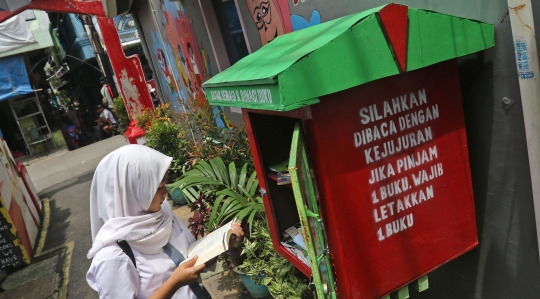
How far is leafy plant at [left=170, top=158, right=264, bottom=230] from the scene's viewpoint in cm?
295

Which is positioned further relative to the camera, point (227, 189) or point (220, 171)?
point (220, 171)

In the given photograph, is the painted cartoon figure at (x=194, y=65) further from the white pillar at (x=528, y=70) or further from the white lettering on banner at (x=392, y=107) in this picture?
the white pillar at (x=528, y=70)

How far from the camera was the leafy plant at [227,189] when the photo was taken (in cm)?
295

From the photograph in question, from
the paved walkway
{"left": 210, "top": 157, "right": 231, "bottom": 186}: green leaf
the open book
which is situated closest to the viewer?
the open book

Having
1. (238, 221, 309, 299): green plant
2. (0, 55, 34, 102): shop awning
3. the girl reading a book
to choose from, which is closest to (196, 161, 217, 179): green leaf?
(238, 221, 309, 299): green plant

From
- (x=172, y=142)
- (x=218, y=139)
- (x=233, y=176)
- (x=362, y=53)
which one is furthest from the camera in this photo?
(x=172, y=142)

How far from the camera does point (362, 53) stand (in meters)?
1.36

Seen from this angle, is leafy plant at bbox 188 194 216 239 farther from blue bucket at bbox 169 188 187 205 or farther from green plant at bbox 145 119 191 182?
green plant at bbox 145 119 191 182

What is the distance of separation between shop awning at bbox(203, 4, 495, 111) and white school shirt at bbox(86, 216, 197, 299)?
2.80ft

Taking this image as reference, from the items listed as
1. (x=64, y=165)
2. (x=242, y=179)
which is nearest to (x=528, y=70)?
(x=242, y=179)

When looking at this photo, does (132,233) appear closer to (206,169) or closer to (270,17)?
(206,169)

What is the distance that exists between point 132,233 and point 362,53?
1.21 m

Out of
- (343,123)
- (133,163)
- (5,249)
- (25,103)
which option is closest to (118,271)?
(133,163)

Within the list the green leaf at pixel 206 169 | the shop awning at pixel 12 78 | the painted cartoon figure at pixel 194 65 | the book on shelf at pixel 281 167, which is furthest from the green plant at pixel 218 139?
the shop awning at pixel 12 78
